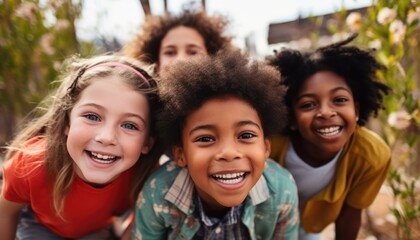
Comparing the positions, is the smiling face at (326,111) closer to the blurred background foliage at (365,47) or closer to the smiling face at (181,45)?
the blurred background foliage at (365,47)

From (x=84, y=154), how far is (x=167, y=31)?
1.04 metres

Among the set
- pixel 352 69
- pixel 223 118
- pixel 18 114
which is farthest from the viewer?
pixel 18 114

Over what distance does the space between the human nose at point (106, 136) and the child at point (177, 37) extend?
A: 800 millimetres

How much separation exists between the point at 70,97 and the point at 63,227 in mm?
609

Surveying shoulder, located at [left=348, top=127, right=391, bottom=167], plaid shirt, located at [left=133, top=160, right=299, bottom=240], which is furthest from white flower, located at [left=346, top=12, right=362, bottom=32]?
plaid shirt, located at [left=133, top=160, right=299, bottom=240]

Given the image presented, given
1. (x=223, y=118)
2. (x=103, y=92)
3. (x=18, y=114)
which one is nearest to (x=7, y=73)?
(x=18, y=114)

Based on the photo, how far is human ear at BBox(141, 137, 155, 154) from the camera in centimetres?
135

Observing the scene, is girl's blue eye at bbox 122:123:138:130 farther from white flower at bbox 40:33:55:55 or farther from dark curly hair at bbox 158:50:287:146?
white flower at bbox 40:33:55:55

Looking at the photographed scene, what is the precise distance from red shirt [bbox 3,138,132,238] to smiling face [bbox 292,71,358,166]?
78 cm

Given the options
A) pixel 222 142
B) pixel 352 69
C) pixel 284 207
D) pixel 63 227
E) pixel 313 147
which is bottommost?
pixel 63 227

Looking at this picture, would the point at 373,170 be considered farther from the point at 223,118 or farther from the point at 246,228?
the point at 223,118

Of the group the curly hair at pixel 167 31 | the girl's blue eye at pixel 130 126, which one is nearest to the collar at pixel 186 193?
the girl's blue eye at pixel 130 126

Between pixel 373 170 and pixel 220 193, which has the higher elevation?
pixel 220 193

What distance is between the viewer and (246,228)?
1.34 meters
